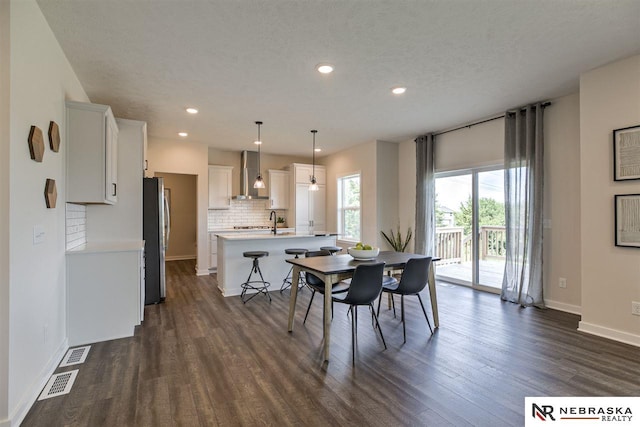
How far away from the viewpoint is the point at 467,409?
2021mm

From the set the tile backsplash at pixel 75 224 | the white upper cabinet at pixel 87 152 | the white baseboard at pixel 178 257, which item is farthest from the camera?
the white baseboard at pixel 178 257

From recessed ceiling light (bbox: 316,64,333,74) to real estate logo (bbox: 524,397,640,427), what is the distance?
126 inches

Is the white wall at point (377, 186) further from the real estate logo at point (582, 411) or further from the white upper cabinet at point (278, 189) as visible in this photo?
the real estate logo at point (582, 411)

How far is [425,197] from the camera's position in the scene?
19.2 ft

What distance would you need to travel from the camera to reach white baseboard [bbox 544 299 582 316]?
3909mm

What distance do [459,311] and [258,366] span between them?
2718 mm

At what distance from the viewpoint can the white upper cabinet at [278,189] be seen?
25.0ft

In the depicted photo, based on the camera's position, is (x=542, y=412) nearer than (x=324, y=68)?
Yes

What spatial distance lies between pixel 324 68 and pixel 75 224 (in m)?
3.16

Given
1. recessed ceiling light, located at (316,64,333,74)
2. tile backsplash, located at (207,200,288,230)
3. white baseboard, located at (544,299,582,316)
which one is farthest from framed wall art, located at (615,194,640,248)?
tile backsplash, located at (207,200,288,230)

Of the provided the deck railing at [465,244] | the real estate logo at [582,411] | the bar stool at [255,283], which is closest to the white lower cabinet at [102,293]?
the bar stool at [255,283]

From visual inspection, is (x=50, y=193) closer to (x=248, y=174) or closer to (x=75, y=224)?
(x=75, y=224)

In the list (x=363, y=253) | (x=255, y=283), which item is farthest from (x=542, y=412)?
(x=255, y=283)

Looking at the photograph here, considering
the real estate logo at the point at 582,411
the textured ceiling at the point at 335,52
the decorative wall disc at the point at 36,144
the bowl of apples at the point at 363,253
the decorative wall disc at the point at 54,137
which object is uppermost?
the textured ceiling at the point at 335,52
